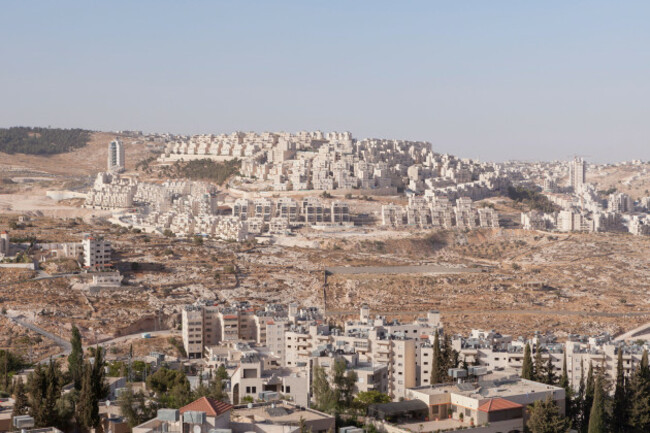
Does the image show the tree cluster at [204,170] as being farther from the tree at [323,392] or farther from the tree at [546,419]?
the tree at [546,419]

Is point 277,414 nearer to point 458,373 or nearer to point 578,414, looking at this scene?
point 458,373

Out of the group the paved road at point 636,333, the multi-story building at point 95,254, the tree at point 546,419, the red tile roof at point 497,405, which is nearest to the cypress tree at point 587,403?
the tree at point 546,419

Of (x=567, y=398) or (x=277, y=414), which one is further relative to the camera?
(x=567, y=398)

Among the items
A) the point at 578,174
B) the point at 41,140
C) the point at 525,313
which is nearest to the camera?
the point at 525,313

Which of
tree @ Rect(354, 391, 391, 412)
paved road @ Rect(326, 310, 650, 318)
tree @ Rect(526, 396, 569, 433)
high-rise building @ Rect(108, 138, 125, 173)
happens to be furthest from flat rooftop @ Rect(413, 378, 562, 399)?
high-rise building @ Rect(108, 138, 125, 173)

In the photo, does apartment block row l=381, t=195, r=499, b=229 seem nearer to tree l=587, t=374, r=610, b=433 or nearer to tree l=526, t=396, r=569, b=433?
tree l=587, t=374, r=610, b=433

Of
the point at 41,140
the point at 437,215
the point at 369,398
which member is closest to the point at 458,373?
the point at 369,398

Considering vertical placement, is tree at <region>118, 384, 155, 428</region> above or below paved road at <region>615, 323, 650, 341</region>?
above
